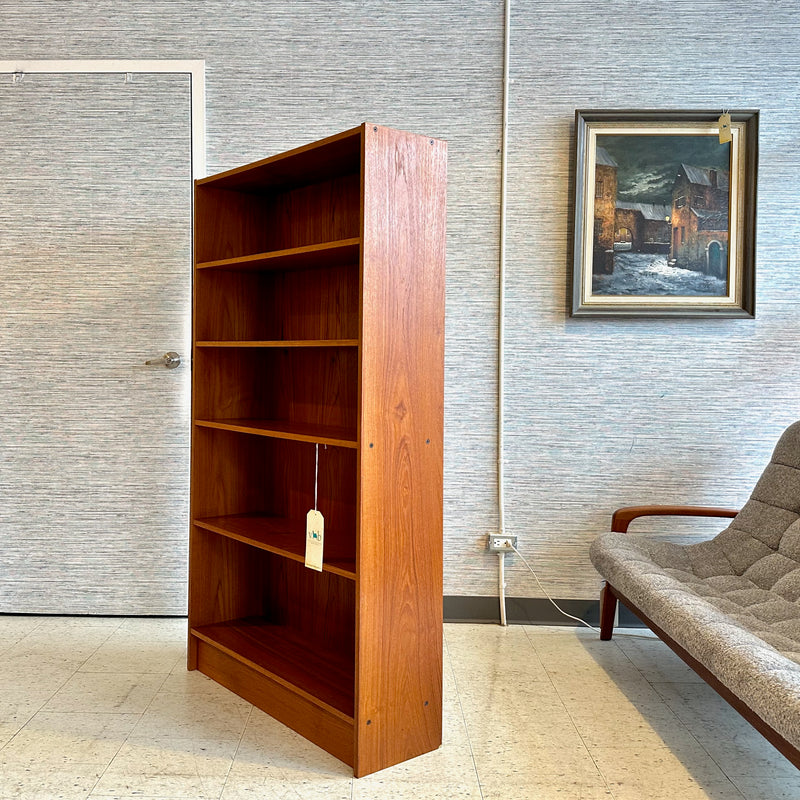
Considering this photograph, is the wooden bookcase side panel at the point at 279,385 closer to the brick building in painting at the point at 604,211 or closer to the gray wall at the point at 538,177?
the gray wall at the point at 538,177

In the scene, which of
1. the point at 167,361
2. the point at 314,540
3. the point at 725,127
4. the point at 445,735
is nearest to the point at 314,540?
the point at 314,540

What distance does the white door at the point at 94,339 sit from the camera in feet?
10.2

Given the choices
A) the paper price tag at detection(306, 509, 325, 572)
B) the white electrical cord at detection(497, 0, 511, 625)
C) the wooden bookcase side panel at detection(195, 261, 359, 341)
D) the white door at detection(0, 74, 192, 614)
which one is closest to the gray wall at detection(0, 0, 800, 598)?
the white electrical cord at detection(497, 0, 511, 625)

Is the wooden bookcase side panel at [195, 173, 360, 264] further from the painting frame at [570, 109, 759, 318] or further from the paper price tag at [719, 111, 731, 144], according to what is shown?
the paper price tag at [719, 111, 731, 144]

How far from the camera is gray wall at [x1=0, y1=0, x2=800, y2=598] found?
9.93 feet

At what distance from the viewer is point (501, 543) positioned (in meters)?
3.10

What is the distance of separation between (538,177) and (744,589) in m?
1.70

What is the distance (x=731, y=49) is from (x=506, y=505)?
6.53ft

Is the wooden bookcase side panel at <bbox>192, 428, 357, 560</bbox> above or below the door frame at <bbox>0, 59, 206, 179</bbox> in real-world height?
below

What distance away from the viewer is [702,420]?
3082 millimetres

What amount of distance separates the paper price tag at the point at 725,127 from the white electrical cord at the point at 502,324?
815mm

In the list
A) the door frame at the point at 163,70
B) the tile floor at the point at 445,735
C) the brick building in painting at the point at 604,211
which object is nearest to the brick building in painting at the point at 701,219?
the brick building in painting at the point at 604,211

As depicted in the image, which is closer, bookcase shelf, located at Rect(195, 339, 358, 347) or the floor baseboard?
bookcase shelf, located at Rect(195, 339, 358, 347)

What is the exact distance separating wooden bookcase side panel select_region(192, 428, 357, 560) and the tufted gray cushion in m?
0.92
